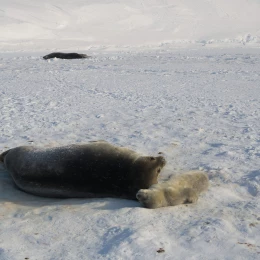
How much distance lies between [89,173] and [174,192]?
659 millimetres

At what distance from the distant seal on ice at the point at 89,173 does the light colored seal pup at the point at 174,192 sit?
163mm

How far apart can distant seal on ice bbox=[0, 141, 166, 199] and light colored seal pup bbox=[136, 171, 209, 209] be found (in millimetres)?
163

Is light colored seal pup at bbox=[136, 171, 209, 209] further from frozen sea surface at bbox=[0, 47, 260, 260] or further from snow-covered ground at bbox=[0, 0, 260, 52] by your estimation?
snow-covered ground at bbox=[0, 0, 260, 52]

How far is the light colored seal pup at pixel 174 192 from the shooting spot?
3.05 meters

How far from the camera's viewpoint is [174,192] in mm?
3168

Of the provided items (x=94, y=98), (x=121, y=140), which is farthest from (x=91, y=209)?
(x=94, y=98)

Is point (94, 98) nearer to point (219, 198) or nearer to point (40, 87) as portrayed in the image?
point (40, 87)

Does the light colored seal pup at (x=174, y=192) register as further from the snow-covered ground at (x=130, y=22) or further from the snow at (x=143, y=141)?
the snow-covered ground at (x=130, y=22)

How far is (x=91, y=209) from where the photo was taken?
10.1 ft

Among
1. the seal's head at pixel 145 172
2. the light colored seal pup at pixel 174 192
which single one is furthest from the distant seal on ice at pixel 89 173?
the light colored seal pup at pixel 174 192

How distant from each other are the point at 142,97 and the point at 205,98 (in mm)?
1118

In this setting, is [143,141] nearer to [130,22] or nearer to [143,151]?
[143,151]

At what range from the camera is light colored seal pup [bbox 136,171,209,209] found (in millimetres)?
3051

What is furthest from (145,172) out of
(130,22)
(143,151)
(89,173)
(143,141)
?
(130,22)
